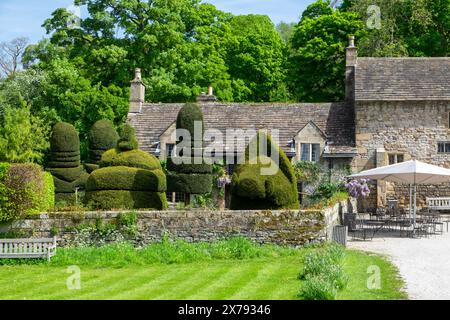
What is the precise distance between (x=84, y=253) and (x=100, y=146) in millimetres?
14668

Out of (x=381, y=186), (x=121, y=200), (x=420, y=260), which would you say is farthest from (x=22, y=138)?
(x=420, y=260)

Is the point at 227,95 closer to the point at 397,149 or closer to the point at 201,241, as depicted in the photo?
the point at 397,149

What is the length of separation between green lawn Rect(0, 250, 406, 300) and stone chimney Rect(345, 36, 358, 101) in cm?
1943

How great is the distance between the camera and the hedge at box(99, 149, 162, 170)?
24.6m

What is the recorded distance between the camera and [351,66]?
122 feet

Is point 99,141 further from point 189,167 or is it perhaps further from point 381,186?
point 381,186

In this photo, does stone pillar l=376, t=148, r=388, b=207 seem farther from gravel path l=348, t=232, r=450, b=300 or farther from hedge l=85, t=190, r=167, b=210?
hedge l=85, t=190, r=167, b=210

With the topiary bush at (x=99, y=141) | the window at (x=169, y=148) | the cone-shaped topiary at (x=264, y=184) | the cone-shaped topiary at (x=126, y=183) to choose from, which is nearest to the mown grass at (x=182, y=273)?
the cone-shaped topiary at (x=264, y=184)

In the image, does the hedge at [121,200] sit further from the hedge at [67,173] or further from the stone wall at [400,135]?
the stone wall at [400,135]

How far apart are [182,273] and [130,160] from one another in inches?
349

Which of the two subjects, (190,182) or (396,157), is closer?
(190,182)

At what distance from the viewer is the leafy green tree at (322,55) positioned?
45.9 metres

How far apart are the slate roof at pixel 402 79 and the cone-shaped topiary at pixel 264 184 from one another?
1421cm

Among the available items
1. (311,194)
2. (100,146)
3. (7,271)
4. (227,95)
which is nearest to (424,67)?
(311,194)
